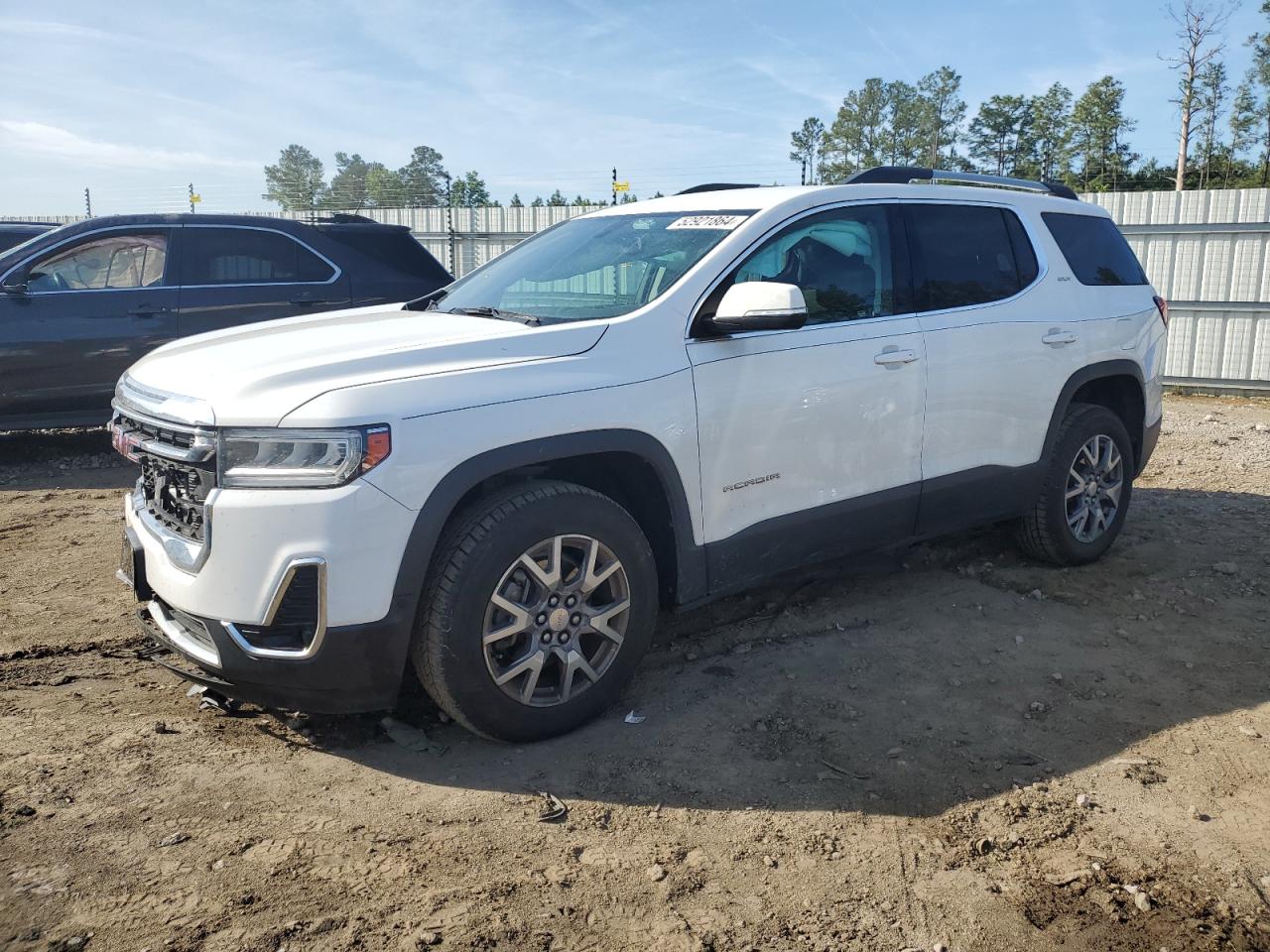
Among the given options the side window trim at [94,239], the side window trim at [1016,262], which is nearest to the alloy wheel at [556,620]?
the side window trim at [1016,262]

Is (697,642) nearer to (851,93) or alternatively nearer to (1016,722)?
(1016,722)

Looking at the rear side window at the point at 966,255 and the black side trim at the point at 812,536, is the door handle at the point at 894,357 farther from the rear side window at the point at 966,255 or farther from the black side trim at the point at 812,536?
the black side trim at the point at 812,536

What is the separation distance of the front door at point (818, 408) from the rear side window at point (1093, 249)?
1.30 m

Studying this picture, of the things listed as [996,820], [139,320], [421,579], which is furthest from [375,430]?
[139,320]

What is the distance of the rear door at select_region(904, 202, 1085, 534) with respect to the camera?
4.43 meters

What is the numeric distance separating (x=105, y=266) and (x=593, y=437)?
606 centimetres

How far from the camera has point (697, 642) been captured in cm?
431

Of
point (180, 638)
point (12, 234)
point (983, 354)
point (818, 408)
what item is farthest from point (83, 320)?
point (983, 354)

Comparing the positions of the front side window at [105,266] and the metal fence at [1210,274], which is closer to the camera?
the front side window at [105,266]

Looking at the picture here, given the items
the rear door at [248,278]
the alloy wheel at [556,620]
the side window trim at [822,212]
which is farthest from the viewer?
the rear door at [248,278]

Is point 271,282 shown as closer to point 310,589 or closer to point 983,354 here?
point 983,354

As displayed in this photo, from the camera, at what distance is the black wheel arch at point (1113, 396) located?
498 centimetres

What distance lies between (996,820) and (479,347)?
2.15m

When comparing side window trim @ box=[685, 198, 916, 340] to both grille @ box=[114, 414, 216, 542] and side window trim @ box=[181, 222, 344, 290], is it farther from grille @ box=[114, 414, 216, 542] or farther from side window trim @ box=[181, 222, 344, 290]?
side window trim @ box=[181, 222, 344, 290]
